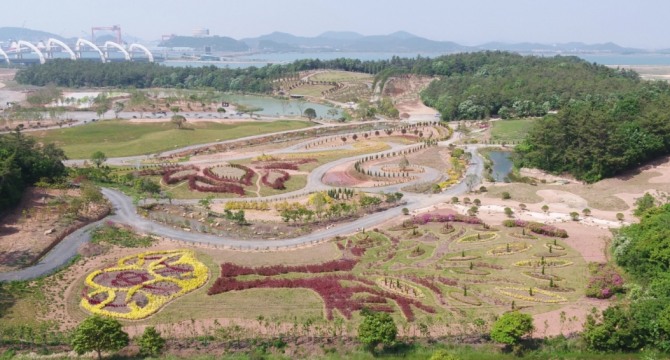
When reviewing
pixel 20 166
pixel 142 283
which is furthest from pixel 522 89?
pixel 142 283

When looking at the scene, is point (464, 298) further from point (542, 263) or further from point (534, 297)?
point (542, 263)

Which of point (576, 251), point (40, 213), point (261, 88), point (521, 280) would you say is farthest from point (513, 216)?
point (261, 88)

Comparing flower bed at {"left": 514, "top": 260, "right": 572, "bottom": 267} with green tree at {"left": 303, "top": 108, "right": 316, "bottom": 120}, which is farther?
green tree at {"left": 303, "top": 108, "right": 316, "bottom": 120}

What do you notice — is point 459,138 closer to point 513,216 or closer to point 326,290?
point 513,216

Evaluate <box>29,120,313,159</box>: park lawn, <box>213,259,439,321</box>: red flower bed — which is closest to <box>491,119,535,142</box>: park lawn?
<box>29,120,313,159</box>: park lawn

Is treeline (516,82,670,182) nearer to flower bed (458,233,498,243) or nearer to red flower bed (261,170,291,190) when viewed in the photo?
flower bed (458,233,498,243)
